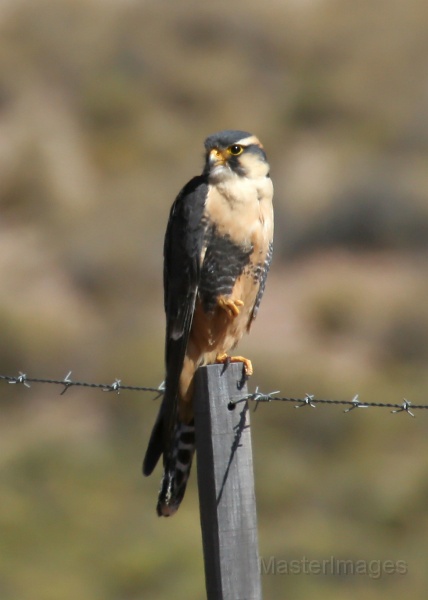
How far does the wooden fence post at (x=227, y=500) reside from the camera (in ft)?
12.7

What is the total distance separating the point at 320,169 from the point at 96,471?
1160 centimetres

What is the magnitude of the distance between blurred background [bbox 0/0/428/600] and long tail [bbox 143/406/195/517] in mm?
5101

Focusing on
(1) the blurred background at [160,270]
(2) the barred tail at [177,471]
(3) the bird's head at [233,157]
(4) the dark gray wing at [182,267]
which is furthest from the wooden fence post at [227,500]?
(1) the blurred background at [160,270]

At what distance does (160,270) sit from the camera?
1900 centimetres

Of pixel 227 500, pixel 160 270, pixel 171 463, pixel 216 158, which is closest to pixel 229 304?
pixel 216 158

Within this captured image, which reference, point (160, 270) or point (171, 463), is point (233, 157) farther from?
point (160, 270)

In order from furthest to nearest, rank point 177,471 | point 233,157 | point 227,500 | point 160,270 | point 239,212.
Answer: point 160,270
point 233,157
point 239,212
point 177,471
point 227,500

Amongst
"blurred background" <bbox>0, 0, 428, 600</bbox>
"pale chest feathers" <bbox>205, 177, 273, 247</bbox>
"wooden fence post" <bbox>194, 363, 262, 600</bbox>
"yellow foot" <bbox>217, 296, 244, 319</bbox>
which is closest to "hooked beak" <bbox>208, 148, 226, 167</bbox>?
"pale chest feathers" <bbox>205, 177, 273, 247</bbox>

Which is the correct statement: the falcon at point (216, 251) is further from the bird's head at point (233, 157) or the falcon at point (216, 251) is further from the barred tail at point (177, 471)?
the barred tail at point (177, 471)

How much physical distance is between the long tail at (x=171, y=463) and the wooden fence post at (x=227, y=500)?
69 centimetres

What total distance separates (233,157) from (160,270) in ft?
45.3

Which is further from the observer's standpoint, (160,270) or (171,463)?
(160,270)

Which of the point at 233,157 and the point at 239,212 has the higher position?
the point at 233,157

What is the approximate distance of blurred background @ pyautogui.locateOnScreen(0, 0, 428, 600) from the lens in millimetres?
10898
